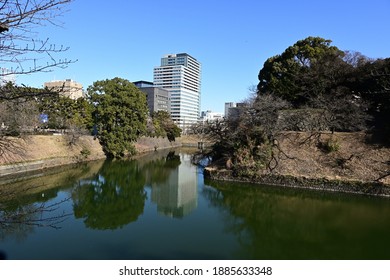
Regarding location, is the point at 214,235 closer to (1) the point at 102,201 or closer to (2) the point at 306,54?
(1) the point at 102,201

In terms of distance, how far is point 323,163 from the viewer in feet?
51.2

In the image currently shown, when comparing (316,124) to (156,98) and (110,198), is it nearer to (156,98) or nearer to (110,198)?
(110,198)

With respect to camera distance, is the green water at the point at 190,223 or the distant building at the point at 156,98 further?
the distant building at the point at 156,98

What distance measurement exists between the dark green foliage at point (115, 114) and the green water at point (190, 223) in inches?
418

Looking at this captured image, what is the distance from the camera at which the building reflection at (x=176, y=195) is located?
11.7m

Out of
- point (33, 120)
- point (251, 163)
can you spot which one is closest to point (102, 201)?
point (251, 163)

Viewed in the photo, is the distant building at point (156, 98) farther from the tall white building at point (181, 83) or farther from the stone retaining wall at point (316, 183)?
the stone retaining wall at point (316, 183)

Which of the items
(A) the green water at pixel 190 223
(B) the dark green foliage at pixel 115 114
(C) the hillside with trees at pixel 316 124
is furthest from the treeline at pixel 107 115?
(A) the green water at pixel 190 223

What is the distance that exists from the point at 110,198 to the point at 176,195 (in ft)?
10.2

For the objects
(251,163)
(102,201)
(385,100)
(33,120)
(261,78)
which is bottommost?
(102,201)

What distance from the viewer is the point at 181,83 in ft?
270

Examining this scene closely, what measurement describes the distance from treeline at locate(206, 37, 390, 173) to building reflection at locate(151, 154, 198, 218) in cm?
273

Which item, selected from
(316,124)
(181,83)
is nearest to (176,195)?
(316,124)

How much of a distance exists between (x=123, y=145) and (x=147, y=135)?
10.4 metres
